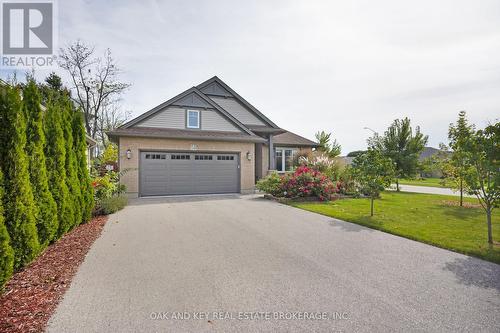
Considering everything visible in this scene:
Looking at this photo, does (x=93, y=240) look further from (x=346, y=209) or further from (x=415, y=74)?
(x=415, y=74)

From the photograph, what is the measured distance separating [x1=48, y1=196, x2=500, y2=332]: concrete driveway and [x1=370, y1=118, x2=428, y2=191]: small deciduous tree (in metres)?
14.5

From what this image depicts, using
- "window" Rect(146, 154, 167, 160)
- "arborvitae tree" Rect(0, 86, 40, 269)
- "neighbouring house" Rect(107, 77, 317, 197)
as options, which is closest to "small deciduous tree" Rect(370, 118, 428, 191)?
"neighbouring house" Rect(107, 77, 317, 197)

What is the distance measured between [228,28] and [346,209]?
792cm

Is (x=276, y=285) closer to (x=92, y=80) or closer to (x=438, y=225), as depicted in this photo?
(x=438, y=225)

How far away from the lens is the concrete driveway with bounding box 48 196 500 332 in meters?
2.64

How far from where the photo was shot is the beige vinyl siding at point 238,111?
17.6m

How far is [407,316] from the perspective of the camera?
2.74 meters

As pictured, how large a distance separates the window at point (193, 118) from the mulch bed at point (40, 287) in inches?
375

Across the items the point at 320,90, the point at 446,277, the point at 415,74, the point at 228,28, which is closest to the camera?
the point at 446,277

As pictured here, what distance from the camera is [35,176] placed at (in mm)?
4668

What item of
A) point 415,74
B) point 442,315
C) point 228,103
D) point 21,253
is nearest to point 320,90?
point 415,74

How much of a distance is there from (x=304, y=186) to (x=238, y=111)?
8.34m

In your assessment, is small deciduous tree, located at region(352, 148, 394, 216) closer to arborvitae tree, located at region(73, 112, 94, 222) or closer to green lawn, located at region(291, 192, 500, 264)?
green lawn, located at region(291, 192, 500, 264)

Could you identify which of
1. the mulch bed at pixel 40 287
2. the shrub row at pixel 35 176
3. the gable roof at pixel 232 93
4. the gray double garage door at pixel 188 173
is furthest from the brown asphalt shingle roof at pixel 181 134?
the mulch bed at pixel 40 287
